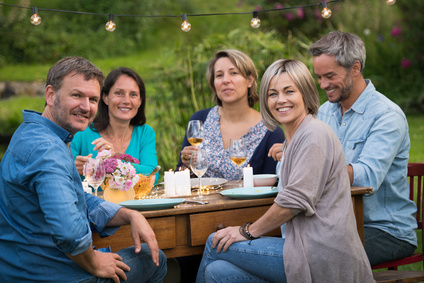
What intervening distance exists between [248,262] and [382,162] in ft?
3.33

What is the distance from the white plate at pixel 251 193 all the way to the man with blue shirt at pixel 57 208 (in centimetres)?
57

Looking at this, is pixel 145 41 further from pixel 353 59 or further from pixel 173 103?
pixel 353 59

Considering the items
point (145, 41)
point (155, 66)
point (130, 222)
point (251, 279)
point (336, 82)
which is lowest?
point (251, 279)

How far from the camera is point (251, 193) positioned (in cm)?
286

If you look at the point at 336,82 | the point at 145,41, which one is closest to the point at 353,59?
the point at 336,82

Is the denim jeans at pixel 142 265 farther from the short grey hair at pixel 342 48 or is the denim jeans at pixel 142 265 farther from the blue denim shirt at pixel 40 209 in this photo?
the short grey hair at pixel 342 48

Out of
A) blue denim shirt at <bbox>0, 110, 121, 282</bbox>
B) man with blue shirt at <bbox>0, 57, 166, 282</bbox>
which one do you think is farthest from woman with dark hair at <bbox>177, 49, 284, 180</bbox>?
blue denim shirt at <bbox>0, 110, 121, 282</bbox>

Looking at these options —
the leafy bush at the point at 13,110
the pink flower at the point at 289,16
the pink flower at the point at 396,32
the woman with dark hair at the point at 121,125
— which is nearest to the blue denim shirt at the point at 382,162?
the woman with dark hair at the point at 121,125

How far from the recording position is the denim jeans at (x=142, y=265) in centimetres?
246

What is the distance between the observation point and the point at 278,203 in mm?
2475

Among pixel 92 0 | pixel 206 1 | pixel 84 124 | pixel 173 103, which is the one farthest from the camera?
pixel 206 1

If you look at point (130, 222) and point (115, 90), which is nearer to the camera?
point (130, 222)

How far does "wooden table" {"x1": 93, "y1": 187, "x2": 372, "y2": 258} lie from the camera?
267cm

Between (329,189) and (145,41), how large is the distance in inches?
440
